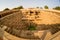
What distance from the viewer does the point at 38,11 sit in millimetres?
16328

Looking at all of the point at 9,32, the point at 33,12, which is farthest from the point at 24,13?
the point at 9,32

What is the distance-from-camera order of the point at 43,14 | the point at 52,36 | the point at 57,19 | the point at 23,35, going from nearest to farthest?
the point at 52,36
the point at 23,35
the point at 57,19
the point at 43,14

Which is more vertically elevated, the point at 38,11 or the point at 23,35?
the point at 23,35

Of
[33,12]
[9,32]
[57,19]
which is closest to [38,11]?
[33,12]

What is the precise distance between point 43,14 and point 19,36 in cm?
1067

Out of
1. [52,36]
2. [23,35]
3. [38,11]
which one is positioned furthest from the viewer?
[38,11]

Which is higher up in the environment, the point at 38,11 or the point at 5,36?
the point at 5,36

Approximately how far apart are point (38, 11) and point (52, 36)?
12.0 metres

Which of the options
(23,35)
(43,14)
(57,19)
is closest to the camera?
(23,35)

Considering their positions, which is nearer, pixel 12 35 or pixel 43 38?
pixel 43 38

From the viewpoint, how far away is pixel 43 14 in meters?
15.2

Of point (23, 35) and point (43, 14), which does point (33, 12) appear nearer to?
point (43, 14)

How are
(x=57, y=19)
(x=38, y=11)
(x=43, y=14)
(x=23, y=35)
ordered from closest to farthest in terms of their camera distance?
(x=23, y=35) < (x=57, y=19) < (x=43, y=14) < (x=38, y=11)

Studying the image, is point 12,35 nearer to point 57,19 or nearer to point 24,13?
point 57,19
